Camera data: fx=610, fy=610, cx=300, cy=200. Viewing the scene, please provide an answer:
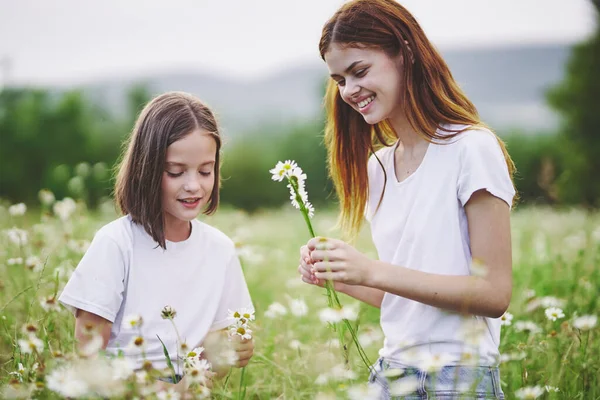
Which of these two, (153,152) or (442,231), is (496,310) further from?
(153,152)

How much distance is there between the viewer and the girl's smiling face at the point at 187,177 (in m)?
2.08

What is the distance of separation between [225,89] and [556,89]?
98.6 metres

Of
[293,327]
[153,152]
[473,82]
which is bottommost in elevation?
[473,82]

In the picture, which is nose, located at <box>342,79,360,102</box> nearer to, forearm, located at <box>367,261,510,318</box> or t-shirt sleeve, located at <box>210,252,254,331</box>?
forearm, located at <box>367,261,510,318</box>

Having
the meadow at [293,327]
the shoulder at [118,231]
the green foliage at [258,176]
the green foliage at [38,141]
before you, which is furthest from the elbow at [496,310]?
the green foliage at [258,176]

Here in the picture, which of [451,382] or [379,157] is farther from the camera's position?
[379,157]

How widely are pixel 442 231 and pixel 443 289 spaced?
21cm

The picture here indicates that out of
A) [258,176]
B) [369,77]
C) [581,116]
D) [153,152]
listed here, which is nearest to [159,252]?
[153,152]

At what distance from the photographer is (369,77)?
2020 mm

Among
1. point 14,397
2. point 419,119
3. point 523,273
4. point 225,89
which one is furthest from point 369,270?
point 225,89

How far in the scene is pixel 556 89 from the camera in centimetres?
1844

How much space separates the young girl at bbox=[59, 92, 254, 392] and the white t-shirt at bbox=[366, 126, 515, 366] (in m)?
0.56

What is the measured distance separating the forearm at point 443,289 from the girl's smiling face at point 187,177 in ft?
2.27

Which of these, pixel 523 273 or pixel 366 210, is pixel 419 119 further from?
pixel 523 273
